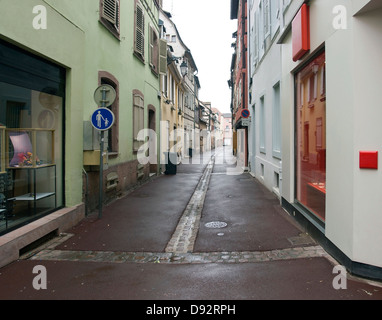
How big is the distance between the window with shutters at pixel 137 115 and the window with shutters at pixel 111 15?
2.55 metres

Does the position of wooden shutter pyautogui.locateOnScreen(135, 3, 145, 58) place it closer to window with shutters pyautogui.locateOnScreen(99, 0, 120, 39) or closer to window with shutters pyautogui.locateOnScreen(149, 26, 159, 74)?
window with shutters pyautogui.locateOnScreen(149, 26, 159, 74)

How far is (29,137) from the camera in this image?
5.55 m

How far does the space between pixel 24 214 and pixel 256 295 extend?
393cm

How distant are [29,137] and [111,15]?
181 inches

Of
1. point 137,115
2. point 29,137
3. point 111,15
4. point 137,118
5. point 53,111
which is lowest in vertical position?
point 29,137

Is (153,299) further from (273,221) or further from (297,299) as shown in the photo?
(273,221)

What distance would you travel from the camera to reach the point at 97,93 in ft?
23.0

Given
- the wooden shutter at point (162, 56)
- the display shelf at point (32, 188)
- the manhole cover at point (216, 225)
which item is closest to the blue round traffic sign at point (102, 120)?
the display shelf at point (32, 188)

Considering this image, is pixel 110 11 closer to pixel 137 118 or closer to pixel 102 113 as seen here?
pixel 102 113

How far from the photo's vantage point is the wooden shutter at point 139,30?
37.5 ft

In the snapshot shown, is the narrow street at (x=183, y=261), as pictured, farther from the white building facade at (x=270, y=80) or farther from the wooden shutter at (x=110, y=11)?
the wooden shutter at (x=110, y=11)
